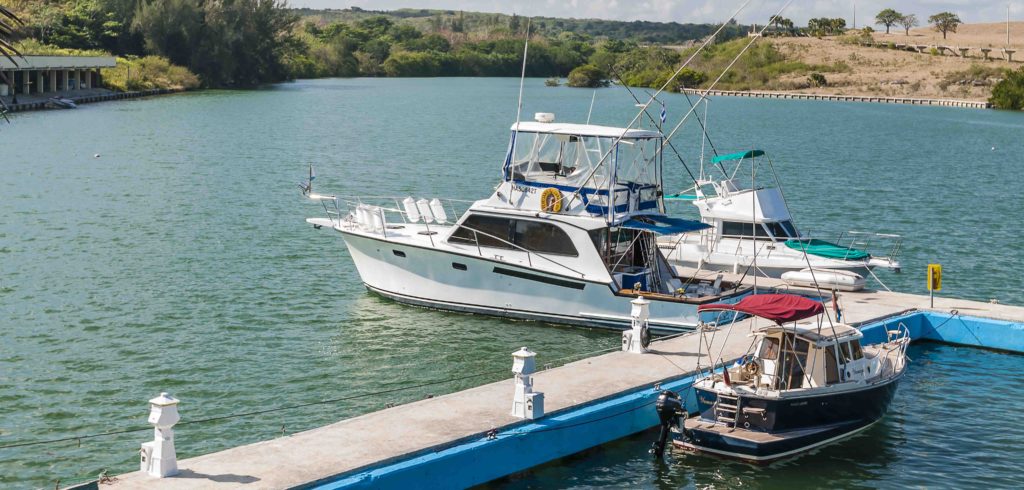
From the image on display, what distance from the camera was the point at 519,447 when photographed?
18.5 m

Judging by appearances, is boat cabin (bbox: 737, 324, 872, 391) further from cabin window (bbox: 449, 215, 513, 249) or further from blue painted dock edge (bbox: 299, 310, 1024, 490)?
cabin window (bbox: 449, 215, 513, 249)

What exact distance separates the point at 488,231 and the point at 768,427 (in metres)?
11.2

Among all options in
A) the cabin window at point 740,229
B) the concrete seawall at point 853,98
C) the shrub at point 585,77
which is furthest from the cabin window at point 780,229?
the shrub at point 585,77

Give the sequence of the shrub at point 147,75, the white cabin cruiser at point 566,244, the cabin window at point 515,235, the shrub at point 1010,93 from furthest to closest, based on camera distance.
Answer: the shrub at point 1010,93 < the shrub at point 147,75 < the cabin window at point 515,235 < the white cabin cruiser at point 566,244

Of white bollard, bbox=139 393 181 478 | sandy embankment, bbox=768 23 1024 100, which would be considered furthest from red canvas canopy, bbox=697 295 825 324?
sandy embankment, bbox=768 23 1024 100

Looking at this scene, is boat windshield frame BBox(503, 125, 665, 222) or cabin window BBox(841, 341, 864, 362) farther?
boat windshield frame BBox(503, 125, 665, 222)

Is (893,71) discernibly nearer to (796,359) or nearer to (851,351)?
(851,351)

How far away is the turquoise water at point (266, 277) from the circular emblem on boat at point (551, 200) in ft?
9.10

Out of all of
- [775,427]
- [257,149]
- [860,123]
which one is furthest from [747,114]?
[775,427]

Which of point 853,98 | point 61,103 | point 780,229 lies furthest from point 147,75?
point 780,229

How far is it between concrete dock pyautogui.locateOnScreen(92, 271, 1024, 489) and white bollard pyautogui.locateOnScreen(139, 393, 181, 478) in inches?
5.8

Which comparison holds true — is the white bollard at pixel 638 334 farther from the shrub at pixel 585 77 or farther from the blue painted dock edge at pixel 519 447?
the shrub at pixel 585 77

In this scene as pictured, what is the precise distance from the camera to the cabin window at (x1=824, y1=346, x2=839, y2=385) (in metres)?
20.1

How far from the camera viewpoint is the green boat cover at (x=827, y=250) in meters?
31.7
